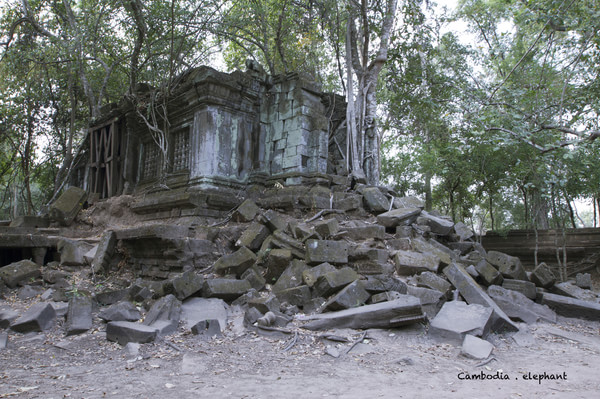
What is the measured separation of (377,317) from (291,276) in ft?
4.36

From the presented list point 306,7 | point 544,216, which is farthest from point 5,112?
point 544,216

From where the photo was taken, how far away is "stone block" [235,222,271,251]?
19.6ft

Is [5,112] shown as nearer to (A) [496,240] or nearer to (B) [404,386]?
(B) [404,386]

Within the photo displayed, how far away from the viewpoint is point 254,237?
597 centimetres

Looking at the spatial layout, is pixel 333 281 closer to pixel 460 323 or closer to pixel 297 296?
pixel 297 296

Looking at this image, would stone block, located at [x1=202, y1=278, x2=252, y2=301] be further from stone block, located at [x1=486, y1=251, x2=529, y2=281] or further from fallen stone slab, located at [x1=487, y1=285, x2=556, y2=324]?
stone block, located at [x1=486, y1=251, x2=529, y2=281]

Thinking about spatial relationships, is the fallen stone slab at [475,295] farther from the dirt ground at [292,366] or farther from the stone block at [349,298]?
the stone block at [349,298]

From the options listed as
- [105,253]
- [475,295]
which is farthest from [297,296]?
[105,253]

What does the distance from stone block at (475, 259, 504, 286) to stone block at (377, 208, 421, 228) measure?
1.21m

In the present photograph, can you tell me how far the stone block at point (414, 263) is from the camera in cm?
519

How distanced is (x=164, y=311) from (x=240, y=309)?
0.88 metres

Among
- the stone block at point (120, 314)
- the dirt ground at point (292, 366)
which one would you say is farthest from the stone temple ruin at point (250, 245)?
the dirt ground at point (292, 366)

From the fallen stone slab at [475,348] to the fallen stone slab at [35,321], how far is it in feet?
13.3

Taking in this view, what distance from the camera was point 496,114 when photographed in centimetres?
659
